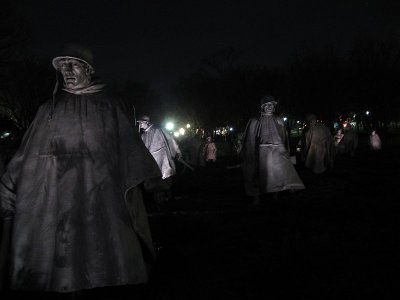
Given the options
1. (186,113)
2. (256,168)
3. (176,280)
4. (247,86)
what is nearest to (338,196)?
(256,168)

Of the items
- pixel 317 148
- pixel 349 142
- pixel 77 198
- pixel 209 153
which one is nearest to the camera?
pixel 77 198

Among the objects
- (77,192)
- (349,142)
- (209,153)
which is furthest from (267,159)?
(349,142)

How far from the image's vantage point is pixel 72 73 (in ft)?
14.1

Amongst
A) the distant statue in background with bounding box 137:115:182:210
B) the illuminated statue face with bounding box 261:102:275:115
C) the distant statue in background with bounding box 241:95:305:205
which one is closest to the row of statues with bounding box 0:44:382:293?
the distant statue in background with bounding box 241:95:305:205

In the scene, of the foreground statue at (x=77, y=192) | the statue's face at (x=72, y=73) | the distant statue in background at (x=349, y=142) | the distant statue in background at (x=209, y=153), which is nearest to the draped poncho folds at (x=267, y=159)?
the foreground statue at (x=77, y=192)

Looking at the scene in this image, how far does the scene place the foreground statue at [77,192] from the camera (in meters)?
3.89

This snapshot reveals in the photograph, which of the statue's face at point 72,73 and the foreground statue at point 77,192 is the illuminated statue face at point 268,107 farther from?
the statue's face at point 72,73

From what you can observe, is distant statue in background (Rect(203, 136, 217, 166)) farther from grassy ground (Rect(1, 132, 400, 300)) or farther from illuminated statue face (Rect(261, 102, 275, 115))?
grassy ground (Rect(1, 132, 400, 300))

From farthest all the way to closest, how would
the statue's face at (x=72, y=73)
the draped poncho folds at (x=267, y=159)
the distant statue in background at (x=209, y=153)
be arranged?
the distant statue in background at (x=209, y=153) < the draped poncho folds at (x=267, y=159) < the statue's face at (x=72, y=73)

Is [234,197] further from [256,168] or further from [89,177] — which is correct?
[89,177]

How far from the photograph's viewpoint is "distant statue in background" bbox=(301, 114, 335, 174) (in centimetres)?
1758

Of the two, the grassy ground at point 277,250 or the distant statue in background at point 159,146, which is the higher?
the distant statue in background at point 159,146

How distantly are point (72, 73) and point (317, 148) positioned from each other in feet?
46.8

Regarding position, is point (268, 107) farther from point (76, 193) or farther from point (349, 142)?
point (349, 142)
